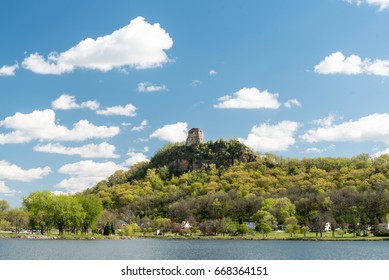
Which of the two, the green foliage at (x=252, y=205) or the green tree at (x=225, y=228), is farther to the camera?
the green tree at (x=225, y=228)

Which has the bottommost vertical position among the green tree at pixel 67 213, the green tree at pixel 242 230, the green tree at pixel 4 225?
the green tree at pixel 242 230

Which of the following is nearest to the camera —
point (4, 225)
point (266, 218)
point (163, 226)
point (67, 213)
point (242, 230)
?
point (67, 213)

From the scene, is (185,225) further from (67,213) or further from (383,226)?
(383,226)

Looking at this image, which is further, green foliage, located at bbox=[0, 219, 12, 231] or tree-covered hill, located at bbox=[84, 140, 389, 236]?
green foliage, located at bbox=[0, 219, 12, 231]

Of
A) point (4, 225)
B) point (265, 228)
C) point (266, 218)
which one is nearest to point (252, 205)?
point (266, 218)


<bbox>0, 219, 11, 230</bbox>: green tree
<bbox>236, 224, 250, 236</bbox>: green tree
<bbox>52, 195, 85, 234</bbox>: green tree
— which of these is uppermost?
<bbox>52, 195, 85, 234</bbox>: green tree

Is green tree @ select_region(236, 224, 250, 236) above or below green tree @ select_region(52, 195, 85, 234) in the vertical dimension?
below

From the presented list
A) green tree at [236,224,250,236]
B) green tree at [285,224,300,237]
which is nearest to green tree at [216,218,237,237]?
green tree at [236,224,250,236]

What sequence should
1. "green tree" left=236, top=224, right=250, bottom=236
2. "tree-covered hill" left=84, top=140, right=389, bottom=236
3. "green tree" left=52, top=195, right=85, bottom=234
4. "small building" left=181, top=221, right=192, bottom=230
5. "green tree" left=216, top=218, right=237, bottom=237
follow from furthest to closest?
1. "small building" left=181, top=221, right=192, bottom=230
2. "tree-covered hill" left=84, top=140, right=389, bottom=236
3. "green tree" left=216, top=218, right=237, bottom=237
4. "green tree" left=236, top=224, right=250, bottom=236
5. "green tree" left=52, top=195, right=85, bottom=234

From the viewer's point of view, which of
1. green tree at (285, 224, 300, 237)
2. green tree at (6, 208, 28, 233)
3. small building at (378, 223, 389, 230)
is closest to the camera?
green tree at (285, 224, 300, 237)

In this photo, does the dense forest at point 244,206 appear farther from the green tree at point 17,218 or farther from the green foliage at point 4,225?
the green foliage at point 4,225

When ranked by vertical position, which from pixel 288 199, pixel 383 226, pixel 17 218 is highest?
pixel 288 199

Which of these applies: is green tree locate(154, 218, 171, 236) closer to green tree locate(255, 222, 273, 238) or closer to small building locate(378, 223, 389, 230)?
green tree locate(255, 222, 273, 238)

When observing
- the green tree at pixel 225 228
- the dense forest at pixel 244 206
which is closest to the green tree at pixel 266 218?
the dense forest at pixel 244 206
